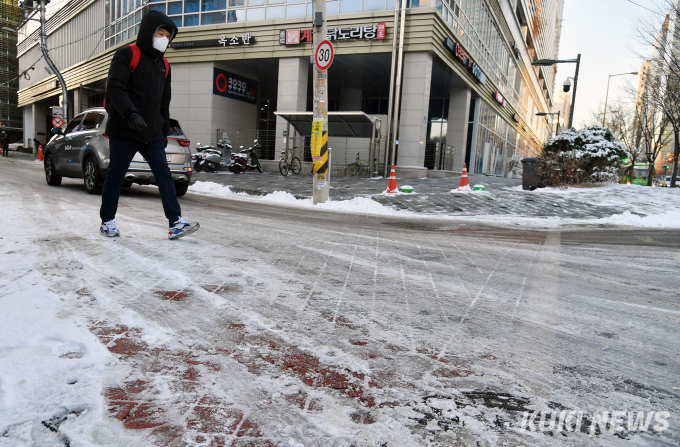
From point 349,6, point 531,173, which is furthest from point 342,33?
point 531,173

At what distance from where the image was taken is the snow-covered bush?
39.4 feet

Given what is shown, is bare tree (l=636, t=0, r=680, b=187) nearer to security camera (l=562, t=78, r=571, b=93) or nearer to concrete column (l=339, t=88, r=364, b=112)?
security camera (l=562, t=78, r=571, b=93)

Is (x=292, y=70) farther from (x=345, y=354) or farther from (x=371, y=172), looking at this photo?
(x=345, y=354)

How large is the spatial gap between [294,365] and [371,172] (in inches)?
640

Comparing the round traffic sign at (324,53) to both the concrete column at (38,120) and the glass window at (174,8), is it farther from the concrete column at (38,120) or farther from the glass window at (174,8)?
the concrete column at (38,120)

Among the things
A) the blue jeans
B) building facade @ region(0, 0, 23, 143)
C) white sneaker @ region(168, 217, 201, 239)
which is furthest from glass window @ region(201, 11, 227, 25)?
building facade @ region(0, 0, 23, 143)

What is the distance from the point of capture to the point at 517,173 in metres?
36.6

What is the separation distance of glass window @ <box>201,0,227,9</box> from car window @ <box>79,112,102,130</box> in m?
14.5

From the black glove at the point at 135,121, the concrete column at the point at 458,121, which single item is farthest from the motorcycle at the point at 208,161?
the black glove at the point at 135,121

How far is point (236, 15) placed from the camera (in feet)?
66.0

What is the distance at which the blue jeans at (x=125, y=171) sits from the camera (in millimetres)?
3889

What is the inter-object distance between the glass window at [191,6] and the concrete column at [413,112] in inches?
432

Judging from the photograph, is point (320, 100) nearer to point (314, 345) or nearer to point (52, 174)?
point (52, 174)

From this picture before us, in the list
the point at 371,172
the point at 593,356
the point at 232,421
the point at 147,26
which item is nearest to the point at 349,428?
the point at 232,421
